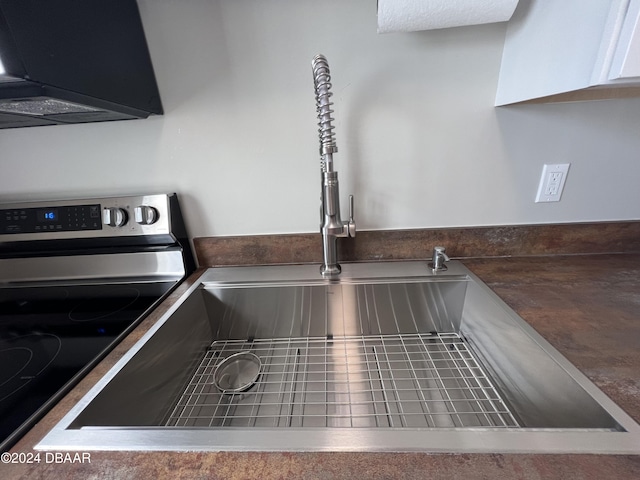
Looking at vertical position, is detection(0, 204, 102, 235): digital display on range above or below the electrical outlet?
below

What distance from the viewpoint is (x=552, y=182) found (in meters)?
→ 0.86

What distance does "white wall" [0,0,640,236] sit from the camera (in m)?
0.75

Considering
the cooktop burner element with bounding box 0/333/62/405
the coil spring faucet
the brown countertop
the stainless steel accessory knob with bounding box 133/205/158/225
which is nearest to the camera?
the brown countertop

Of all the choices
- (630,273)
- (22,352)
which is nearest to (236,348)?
(22,352)

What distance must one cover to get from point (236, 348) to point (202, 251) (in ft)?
1.20

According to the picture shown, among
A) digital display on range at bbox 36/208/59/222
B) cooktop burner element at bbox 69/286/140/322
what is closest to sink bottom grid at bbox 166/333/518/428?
cooktop burner element at bbox 69/286/140/322

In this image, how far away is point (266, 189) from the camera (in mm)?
903

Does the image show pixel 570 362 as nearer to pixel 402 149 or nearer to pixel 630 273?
pixel 630 273

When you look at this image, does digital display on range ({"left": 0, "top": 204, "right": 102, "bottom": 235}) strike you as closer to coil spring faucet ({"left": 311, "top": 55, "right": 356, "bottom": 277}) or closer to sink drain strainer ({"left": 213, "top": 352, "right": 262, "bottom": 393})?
sink drain strainer ({"left": 213, "top": 352, "right": 262, "bottom": 393})

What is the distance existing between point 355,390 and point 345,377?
45 mm

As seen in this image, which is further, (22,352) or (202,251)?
(202,251)

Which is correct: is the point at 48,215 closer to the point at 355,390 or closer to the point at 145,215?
the point at 145,215

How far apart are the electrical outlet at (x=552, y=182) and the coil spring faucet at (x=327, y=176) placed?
2.12ft

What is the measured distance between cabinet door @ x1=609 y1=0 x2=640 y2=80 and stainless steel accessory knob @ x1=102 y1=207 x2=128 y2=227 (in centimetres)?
122
